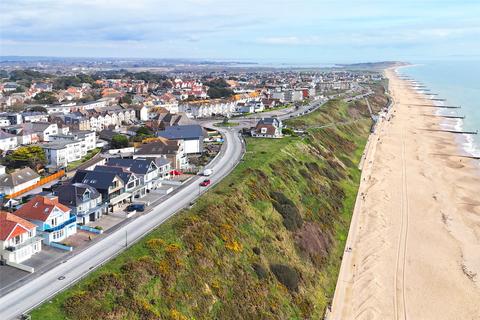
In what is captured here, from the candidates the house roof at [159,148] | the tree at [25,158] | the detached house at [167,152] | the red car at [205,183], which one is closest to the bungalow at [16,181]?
the tree at [25,158]

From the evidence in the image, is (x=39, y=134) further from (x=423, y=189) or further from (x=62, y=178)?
(x=423, y=189)

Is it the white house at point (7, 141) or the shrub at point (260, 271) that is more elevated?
the white house at point (7, 141)

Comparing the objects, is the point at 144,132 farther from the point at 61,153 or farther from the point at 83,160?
the point at 61,153

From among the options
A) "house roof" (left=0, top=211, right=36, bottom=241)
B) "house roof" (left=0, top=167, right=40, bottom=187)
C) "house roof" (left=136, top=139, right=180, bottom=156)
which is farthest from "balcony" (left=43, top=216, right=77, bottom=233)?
"house roof" (left=136, top=139, right=180, bottom=156)

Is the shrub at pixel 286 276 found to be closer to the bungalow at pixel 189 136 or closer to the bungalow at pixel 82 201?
the bungalow at pixel 82 201

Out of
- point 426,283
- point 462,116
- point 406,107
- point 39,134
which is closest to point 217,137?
point 39,134

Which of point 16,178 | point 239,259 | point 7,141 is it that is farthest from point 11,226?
point 7,141
